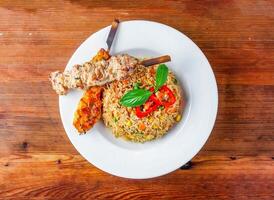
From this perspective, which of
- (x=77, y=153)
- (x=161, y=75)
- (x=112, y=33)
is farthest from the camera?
(x=77, y=153)

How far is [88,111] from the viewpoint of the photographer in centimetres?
226

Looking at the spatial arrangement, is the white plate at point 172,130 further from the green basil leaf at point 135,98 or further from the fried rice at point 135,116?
the green basil leaf at point 135,98

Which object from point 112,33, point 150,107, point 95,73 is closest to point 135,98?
point 150,107

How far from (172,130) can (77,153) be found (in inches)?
22.8

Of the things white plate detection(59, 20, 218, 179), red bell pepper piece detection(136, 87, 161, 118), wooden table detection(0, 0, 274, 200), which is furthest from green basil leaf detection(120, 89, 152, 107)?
wooden table detection(0, 0, 274, 200)

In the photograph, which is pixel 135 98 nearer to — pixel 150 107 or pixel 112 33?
pixel 150 107

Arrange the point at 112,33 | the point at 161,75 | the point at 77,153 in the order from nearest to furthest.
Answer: the point at 161,75
the point at 112,33
the point at 77,153

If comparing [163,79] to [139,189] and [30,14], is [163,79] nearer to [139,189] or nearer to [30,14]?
[139,189]

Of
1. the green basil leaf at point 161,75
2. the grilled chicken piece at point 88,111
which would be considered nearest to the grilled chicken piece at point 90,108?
the grilled chicken piece at point 88,111

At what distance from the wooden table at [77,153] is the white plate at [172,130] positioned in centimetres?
24

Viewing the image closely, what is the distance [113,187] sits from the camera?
2.52 m

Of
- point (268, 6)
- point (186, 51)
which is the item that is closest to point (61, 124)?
point (186, 51)

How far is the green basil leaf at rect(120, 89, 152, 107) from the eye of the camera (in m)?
2.22

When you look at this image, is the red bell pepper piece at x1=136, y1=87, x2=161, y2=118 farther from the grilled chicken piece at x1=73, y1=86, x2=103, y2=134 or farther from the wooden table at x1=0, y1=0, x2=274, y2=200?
the wooden table at x1=0, y1=0, x2=274, y2=200
